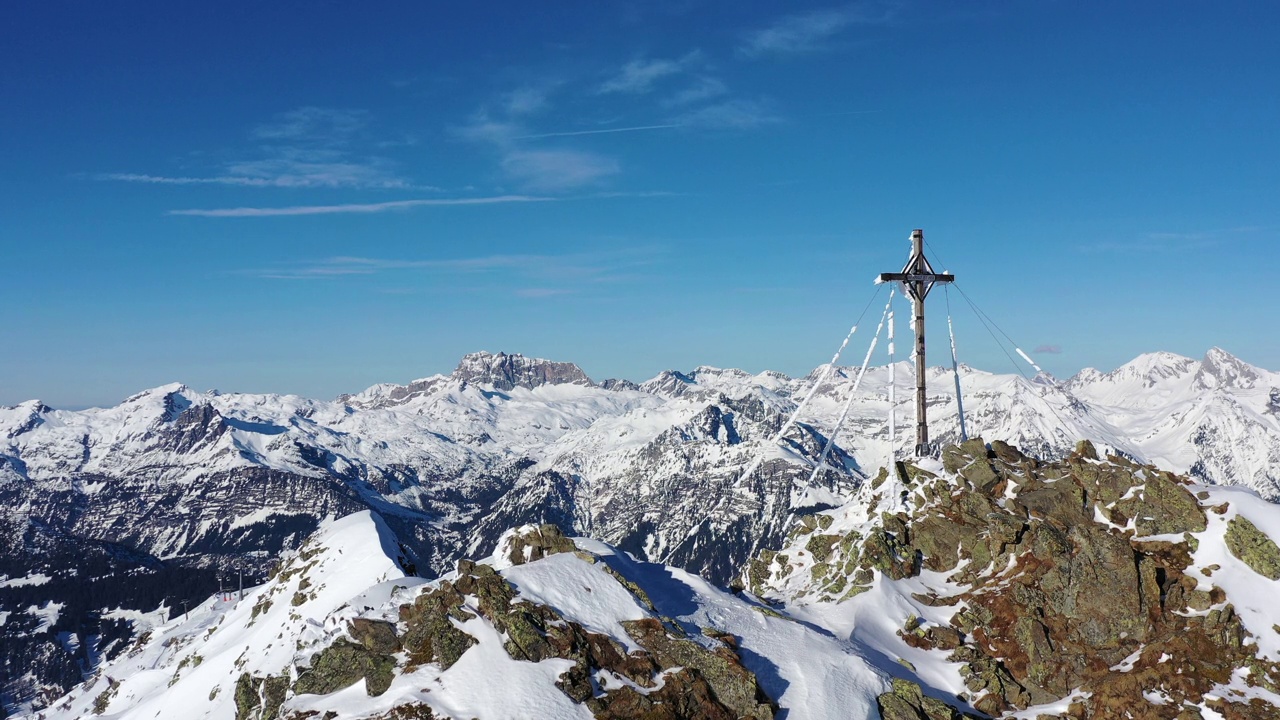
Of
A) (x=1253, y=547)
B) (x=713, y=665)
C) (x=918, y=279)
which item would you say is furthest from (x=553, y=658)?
(x=1253, y=547)

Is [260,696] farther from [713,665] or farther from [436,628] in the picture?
[713,665]

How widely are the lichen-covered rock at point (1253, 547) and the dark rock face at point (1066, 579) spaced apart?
6 cm

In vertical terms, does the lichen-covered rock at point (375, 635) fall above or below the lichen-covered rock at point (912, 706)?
above

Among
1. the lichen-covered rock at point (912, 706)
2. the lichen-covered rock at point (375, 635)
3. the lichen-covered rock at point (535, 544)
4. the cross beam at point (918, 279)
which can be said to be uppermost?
the cross beam at point (918, 279)

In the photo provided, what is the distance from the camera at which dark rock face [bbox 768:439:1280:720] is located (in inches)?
1471

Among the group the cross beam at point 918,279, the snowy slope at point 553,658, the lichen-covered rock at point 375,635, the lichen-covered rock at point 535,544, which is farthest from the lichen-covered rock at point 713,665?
the cross beam at point 918,279

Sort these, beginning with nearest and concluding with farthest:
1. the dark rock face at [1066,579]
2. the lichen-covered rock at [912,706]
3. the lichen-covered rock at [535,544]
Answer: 1. the lichen-covered rock at [912,706]
2. the dark rock face at [1066,579]
3. the lichen-covered rock at [535,544]

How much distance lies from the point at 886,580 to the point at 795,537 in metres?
12.6

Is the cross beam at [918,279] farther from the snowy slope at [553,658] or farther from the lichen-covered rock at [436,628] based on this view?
the lichen-covered rock at [436,628]

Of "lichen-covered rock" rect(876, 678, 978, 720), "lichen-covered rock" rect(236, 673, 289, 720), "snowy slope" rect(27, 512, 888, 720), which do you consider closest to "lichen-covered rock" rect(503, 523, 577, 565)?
"snowy slope" rect(27, 512, 888, 720)

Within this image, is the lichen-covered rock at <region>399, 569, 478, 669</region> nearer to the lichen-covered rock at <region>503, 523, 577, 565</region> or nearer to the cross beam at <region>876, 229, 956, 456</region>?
the lichen-covered rock at <region>503, 523, 577, 565</region>

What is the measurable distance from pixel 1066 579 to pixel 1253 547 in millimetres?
9897

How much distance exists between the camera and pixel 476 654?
111 ft

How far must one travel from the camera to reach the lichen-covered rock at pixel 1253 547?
41562 mm
